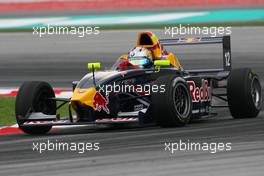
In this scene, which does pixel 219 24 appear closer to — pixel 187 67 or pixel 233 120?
pixel 187 67

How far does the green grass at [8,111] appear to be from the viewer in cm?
1537

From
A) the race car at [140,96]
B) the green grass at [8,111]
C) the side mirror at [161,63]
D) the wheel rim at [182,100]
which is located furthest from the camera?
the green grass at [8,111]

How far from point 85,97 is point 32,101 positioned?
2.99 feet

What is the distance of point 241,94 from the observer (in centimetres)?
1429

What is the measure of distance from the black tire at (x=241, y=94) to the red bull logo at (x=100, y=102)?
2.13 m

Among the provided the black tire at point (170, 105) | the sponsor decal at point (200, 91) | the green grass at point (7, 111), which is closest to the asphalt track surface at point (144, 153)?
the black tire at point (170, 105)

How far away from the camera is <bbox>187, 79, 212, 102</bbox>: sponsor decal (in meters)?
14.1

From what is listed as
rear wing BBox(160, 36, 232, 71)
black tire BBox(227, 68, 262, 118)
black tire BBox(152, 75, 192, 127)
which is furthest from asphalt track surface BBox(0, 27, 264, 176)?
rear wing BBox(160, 36, 232, 71)

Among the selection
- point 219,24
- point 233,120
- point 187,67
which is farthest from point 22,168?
point 219,24

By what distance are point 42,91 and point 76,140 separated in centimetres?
182

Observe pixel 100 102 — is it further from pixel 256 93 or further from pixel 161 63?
pixel 256 93

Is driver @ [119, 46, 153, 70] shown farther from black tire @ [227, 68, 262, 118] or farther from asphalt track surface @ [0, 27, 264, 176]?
black tire @ [227, 68, 262, 118]

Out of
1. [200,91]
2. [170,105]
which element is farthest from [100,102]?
[200,91]

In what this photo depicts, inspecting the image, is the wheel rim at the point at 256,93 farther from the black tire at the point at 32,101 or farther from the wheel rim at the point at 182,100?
the black tire at the point at 32,101
